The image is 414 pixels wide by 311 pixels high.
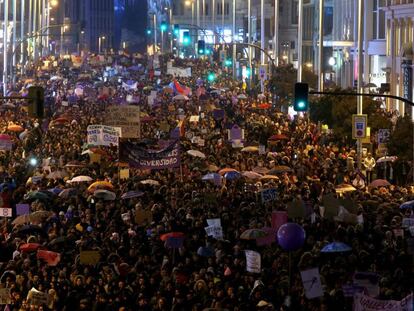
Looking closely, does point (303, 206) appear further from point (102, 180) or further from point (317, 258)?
point (102, 180)

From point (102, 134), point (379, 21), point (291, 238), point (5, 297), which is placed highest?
point (379, 21)

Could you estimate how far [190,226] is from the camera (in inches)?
1077

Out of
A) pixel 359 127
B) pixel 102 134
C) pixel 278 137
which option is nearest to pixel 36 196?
pixel 102 134

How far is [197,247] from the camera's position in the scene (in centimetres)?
2556

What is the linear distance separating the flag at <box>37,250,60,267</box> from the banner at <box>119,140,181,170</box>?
420 inches

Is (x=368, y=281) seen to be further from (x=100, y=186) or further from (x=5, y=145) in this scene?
(x=5, y=145)

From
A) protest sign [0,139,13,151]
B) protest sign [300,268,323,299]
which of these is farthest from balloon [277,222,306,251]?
protest sign [0,139,13,151]

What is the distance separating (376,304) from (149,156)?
16.6 metres

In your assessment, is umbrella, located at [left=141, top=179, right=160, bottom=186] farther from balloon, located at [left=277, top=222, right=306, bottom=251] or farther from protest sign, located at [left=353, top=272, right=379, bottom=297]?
protest sign, located at [left=353, top=272, right=379, bottom=297]

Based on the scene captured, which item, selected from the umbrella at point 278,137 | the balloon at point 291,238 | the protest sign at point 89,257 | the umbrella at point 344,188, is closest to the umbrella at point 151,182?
the umbrella at point 344,188

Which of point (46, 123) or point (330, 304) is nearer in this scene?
point (330, 304)

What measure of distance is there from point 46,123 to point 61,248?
27.2 metres

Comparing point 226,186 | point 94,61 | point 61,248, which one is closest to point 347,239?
point 61,248

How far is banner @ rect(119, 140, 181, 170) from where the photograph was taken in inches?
1384
